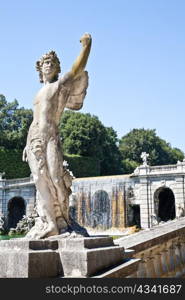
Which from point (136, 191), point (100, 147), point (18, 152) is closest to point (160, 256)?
point (136, 191)

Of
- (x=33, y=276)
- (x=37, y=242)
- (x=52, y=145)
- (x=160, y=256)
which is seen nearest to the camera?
(x=33, y=276)

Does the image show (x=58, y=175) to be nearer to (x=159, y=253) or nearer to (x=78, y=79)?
(x=78, y=79)

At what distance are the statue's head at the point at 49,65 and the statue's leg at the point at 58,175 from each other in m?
1.13

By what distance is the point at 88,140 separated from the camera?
1860 inches

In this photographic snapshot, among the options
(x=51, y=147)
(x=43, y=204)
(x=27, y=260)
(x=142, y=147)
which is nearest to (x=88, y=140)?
(x=142, y=147)

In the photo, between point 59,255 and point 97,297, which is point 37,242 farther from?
point 97,297

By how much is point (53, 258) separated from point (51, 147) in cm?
159

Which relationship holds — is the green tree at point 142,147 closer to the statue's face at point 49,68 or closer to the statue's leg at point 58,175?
the statue's face at point 49,68

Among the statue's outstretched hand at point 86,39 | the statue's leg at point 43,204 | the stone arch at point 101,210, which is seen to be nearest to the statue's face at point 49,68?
the statue's outstretched hand at point 86,39

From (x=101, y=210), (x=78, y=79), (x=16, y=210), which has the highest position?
(x=78, y=79)

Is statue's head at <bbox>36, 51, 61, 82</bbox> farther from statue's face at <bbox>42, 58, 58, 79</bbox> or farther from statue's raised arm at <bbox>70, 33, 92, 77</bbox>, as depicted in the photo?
statue's raised arm at <bbox>70, 33, 92, 77</bbox>

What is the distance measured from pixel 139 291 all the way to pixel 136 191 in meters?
26.6

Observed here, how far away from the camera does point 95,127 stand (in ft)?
162

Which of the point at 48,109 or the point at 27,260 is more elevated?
the point at 48,109
